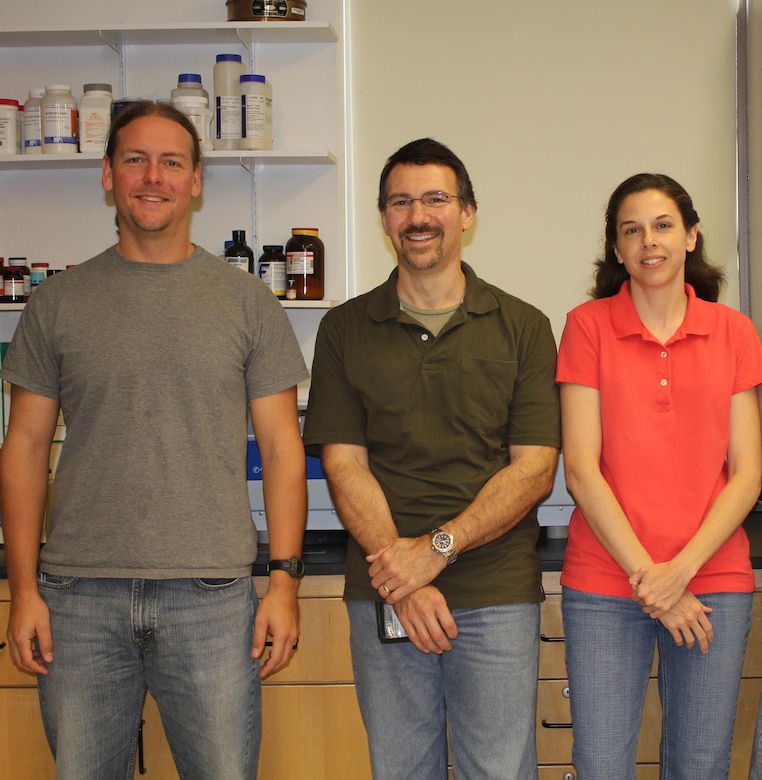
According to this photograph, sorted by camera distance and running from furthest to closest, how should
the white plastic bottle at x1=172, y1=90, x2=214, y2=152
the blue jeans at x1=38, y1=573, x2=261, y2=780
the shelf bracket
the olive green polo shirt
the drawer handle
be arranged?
the shelf bracket < the white plastic bottle at x1=172, y1=90, x2=214, y2=152 < the drawer handle < the olive green polo shirt < the blue jeans at x1=38, y1=573, x2=261, y2=780

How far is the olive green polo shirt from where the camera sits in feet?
5.57

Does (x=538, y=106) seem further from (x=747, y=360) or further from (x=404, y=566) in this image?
(x=404, y=566)

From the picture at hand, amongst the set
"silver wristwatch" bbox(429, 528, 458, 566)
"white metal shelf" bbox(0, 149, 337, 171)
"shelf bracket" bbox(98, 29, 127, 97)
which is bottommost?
"silver wristwatch" bbox(429, 528, 458, 566)

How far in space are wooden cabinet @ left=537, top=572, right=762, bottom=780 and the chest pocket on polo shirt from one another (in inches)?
24.8

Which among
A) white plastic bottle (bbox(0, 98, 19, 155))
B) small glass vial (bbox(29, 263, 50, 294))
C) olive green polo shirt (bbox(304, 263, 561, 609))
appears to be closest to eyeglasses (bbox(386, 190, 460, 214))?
olive green polo shirt (bbox(304, 263, 561, 609))

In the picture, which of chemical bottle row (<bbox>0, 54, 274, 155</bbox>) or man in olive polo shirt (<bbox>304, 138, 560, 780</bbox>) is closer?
man in olive polo shirt (<bbox>304, 138, 560, 780</bbox>)

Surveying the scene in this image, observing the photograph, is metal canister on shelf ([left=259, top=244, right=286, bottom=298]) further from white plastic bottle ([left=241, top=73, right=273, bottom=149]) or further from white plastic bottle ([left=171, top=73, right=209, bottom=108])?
white plastic bottle ([left=171, top=73, right=209, bottom=108])

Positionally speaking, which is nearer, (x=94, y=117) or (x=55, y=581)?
(x=55, y=581)

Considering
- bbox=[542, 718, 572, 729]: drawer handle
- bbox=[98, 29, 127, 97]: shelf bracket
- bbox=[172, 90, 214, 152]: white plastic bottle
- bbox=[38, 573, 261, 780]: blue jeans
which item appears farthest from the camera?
bbox=[98, 29, 127, 97]: shelf bracket

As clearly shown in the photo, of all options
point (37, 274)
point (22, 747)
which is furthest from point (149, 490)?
point (37, 274)

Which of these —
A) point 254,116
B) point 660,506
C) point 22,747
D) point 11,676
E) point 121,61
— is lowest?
point 22,747

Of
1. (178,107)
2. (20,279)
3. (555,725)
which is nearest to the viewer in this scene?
(555,725)

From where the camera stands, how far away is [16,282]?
2.60 meters

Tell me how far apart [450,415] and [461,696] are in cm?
51
